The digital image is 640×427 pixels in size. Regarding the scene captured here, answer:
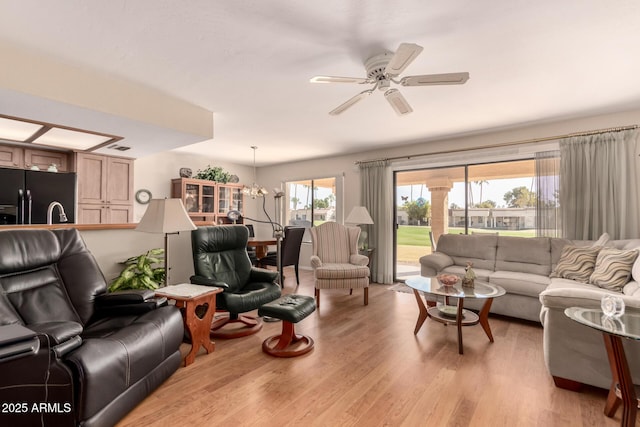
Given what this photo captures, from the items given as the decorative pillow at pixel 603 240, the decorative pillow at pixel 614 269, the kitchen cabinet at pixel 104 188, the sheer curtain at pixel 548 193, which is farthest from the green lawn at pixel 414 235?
the kitchen cabinet at pixel 104 188

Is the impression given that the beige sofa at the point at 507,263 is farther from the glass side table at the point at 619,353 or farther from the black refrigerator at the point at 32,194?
the black refrigerator at the point at 32,194

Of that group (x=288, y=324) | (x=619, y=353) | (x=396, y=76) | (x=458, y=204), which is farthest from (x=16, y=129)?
(x=458, y=204)

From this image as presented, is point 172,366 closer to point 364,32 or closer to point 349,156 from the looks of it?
point 364,32

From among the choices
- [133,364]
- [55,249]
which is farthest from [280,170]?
[133,364]

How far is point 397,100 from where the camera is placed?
239 centimetres

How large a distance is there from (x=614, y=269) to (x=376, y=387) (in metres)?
2.54

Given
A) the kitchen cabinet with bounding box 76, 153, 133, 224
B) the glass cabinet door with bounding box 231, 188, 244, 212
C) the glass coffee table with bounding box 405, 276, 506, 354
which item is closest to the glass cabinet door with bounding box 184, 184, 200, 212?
the glass cabinet door with bounding box 231, 188, 244, 212

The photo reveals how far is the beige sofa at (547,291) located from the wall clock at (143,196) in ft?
15.6

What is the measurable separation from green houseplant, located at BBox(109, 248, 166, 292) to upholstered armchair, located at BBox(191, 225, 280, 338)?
1.20 ft

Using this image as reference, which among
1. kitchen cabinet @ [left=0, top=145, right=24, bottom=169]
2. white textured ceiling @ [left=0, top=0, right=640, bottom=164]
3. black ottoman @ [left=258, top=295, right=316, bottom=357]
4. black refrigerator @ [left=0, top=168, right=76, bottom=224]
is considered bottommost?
black ottoman @ [left=258, top=295, right=316, bottom=357]

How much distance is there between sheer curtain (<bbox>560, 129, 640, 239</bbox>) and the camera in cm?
332

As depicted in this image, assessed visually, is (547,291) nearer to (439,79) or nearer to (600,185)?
(439,79)

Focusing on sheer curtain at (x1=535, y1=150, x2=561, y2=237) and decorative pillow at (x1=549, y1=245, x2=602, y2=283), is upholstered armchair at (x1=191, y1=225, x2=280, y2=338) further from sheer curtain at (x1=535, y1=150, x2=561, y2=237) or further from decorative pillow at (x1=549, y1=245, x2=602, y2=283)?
sheer curtain at (x1=535, y1=150, x2=561, y2=237)

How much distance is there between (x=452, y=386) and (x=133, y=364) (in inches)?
77.6
